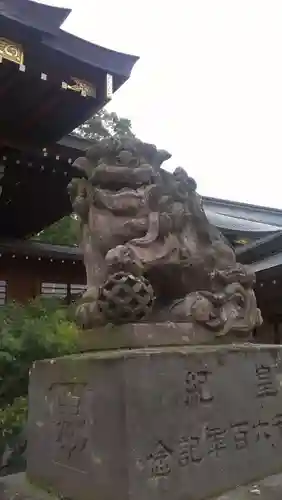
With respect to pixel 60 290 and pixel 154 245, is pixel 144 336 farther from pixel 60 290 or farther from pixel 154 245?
pixel 60 290

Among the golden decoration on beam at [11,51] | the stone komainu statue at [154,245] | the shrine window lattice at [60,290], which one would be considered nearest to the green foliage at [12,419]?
the stone komainu statue at [154,245]

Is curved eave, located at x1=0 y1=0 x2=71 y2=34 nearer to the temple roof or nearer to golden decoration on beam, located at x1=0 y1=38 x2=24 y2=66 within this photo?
the temple roof

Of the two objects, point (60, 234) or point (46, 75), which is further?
point (60, 234)

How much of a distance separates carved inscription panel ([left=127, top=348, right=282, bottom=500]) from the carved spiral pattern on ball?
29cm

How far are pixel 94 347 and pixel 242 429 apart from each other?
0.81 meters

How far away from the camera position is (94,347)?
2.36 m

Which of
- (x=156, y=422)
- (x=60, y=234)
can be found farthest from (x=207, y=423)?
(x=60, y=234)

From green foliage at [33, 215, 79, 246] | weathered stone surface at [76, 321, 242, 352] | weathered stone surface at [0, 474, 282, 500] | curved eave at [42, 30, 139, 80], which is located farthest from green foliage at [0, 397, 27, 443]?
green foliage at [33, 215, 79, 246]

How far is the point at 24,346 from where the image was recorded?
4.33 meters

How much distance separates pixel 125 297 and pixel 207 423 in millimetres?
669

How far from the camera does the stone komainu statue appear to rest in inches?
95.7

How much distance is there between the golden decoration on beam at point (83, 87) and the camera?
18.1 feet

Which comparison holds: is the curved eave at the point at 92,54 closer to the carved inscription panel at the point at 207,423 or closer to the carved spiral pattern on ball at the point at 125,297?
the carved spiral pattern on ball at the point at 125,297

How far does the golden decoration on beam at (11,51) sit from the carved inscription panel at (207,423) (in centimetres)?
394
